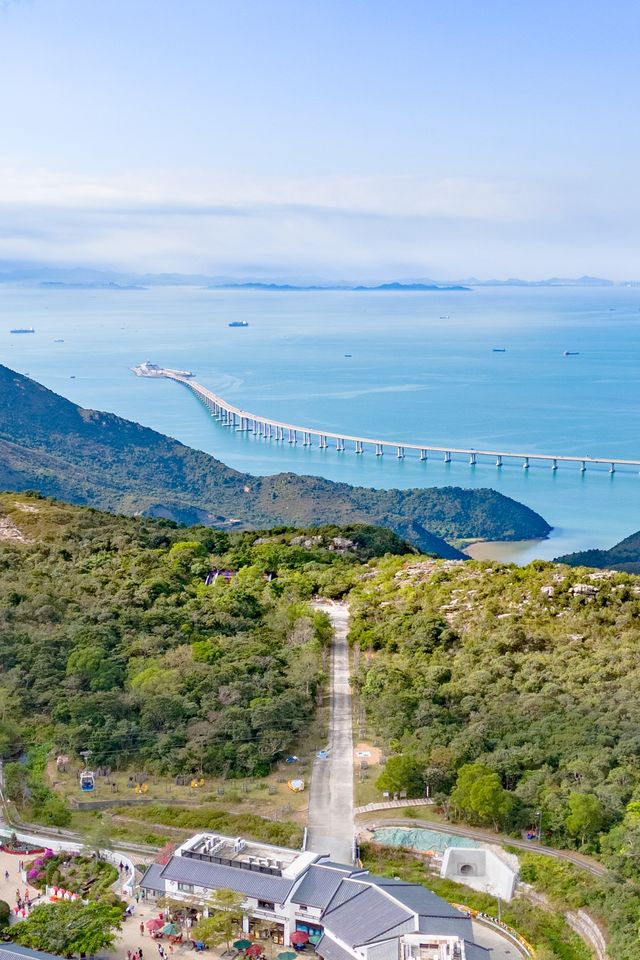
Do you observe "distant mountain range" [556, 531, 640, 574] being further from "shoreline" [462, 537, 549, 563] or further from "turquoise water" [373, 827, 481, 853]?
"turquoise water" [373, 827, 481, 853]

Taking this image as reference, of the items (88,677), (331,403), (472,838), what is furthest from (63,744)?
(331,403)

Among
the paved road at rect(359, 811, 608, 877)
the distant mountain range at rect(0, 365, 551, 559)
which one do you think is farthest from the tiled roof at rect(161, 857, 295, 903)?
the distant mountain range at rect(0, 365, 551, 559)

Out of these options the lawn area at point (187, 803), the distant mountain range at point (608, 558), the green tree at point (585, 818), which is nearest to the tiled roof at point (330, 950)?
the lawn area at point (187, 803)

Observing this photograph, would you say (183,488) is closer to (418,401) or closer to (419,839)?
(418,401)

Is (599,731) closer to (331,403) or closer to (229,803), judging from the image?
(229,803)

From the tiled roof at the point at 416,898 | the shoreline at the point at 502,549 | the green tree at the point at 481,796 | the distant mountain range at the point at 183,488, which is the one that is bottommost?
the shoreline at the point at 502,549

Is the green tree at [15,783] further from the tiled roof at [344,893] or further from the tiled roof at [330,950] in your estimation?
the tiled roof at [330,950]
